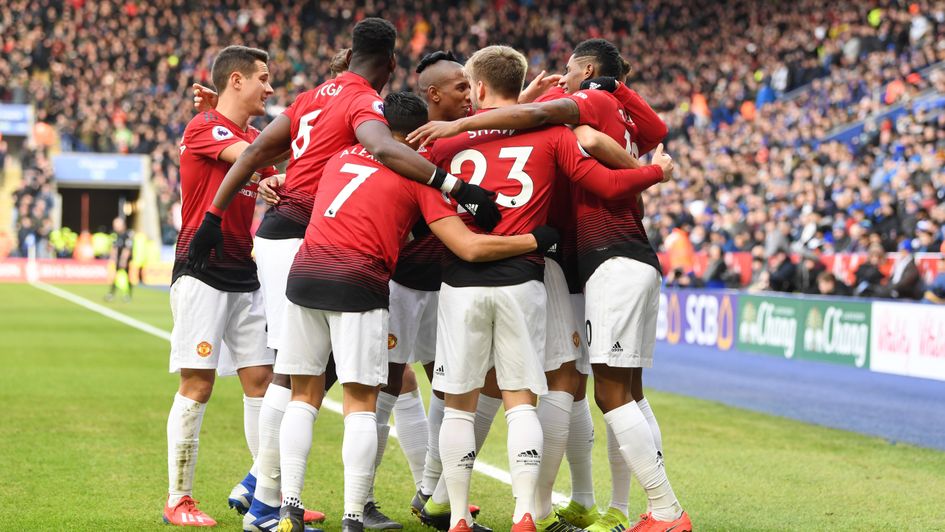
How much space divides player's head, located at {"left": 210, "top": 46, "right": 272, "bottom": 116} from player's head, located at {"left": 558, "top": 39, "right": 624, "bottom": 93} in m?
1.70

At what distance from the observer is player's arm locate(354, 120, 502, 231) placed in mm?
5188

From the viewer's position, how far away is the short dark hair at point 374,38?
5.70 m

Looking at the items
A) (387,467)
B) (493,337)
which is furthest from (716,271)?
(493,337)

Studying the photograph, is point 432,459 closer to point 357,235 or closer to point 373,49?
point 357,235

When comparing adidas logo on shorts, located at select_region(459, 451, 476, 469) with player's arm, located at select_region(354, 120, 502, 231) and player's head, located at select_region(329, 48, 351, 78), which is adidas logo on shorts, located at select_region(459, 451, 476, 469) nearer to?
player's arm, located at select_region(354, 120, 502, 231)

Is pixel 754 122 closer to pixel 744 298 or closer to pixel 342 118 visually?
pixel 744 298

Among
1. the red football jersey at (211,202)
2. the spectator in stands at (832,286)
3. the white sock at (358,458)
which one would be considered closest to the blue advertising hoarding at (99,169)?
the spectator in stands at (832,286)

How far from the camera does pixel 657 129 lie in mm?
6105

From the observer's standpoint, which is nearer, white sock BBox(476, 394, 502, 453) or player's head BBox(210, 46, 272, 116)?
white sock BBox(476, 394, 502, 453)

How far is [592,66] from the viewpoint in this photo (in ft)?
19.7

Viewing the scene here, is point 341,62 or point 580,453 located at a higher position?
point 341,62

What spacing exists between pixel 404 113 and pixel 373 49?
0.53 metres

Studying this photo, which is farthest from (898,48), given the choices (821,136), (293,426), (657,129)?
(293,426)

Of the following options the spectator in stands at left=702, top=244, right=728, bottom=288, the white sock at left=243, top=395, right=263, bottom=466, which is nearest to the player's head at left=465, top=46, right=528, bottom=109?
the white sock at left=243, top=395, right=263, bottom=466
